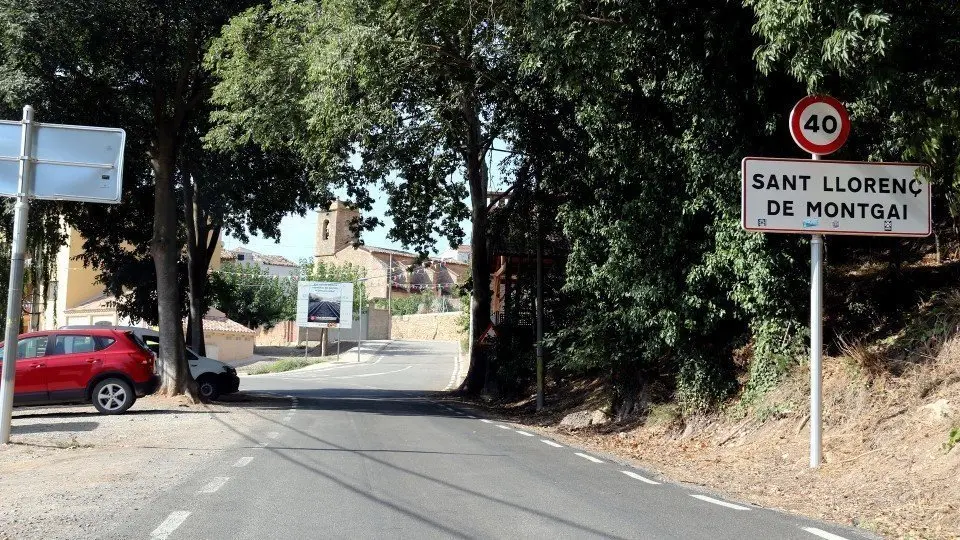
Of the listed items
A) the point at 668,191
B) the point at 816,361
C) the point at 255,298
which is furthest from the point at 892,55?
the point at 255,298

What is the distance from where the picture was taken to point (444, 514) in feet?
24.5

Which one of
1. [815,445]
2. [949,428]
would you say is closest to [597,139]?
[815,445]

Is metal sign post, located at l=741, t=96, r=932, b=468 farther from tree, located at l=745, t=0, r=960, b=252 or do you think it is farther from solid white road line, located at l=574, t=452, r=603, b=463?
solid white road line, located at l=574, t=452, r=603, b=463

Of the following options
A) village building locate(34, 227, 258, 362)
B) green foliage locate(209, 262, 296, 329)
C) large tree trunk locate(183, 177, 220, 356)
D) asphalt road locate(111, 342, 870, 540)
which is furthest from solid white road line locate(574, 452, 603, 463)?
green foliage locate(209, 262, 296, 329)

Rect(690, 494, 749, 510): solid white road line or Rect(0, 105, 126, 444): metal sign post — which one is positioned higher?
Rect(0, 105, 126, 444): metal sign post

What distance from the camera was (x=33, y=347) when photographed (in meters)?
17.3

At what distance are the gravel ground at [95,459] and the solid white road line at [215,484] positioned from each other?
15.7 inches

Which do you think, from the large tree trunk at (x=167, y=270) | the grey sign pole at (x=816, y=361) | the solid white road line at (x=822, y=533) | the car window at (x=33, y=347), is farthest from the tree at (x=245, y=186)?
the solid white road line at (x=822, y=533)

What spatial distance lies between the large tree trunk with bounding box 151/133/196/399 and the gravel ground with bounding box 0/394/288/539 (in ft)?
6.59

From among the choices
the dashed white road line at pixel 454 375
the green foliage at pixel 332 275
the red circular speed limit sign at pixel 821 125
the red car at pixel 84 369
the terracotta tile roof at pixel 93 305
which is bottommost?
the dashed white road line at pixel 454 375

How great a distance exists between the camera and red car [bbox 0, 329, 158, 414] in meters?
17.1

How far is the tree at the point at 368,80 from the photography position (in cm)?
1534

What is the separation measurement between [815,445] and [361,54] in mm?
9597

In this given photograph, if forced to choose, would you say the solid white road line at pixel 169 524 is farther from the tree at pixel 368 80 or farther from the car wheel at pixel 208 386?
the car wheel at pixel 208 386
